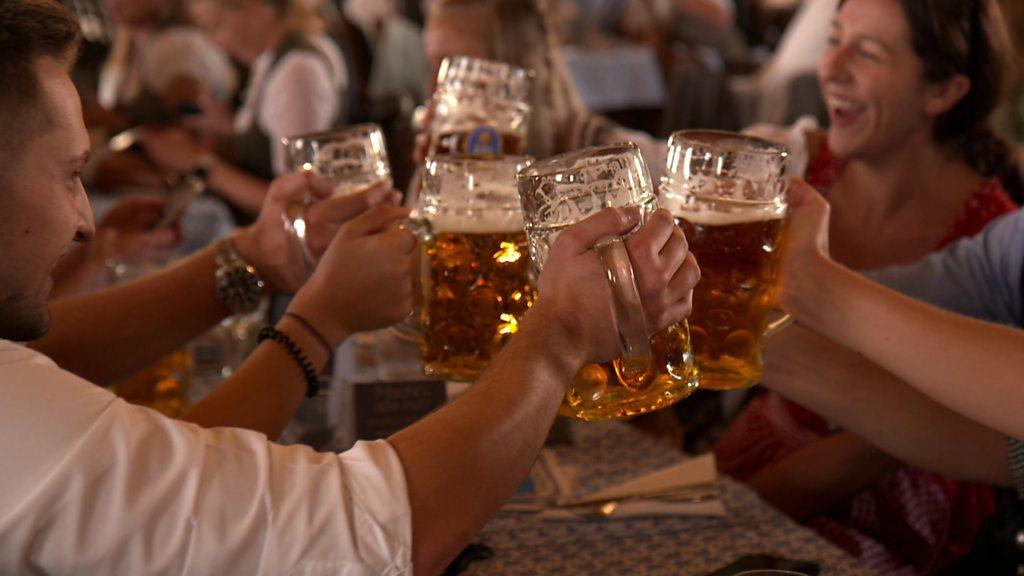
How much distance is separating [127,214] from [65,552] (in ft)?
4.77

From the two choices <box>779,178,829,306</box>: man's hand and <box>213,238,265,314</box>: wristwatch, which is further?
<box>213,238,265,314</box>: wristwatch

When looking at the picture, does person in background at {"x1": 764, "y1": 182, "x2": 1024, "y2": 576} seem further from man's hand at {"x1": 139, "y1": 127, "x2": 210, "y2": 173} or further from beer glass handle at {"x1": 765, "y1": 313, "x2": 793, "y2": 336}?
man's hand at {"x1": 139, "y1": 127, "x2": 210, "y2": 173}

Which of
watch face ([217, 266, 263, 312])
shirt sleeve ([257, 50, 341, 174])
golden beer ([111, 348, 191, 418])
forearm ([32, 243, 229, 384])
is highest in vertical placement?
watch face ([217, 266, 263, 312])

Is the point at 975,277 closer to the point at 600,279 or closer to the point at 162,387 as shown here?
the point at 600,279

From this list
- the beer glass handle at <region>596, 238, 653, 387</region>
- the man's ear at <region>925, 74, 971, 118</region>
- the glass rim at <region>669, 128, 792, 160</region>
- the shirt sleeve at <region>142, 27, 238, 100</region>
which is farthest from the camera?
the shirt sleeve at <region>142, 27, 238, 100</region>

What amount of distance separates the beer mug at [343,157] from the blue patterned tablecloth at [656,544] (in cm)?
40

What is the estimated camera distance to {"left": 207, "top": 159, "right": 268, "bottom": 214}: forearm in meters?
3.72

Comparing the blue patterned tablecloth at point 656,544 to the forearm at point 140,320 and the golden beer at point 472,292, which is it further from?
the forearm at point 140,320

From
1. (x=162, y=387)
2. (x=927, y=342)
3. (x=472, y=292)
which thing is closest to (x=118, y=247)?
(x=162, y=387)

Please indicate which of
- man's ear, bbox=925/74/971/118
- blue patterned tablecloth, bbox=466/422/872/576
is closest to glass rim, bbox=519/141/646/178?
blue patterned tablecloth, bbox=466/422/872/576

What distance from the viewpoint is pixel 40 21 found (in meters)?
0.79

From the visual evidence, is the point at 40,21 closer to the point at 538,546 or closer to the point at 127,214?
the point at 538,546

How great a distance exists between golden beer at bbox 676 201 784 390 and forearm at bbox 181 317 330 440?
389 mm

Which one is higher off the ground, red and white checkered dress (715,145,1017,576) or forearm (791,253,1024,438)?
forearm (791,253,1024,438)
